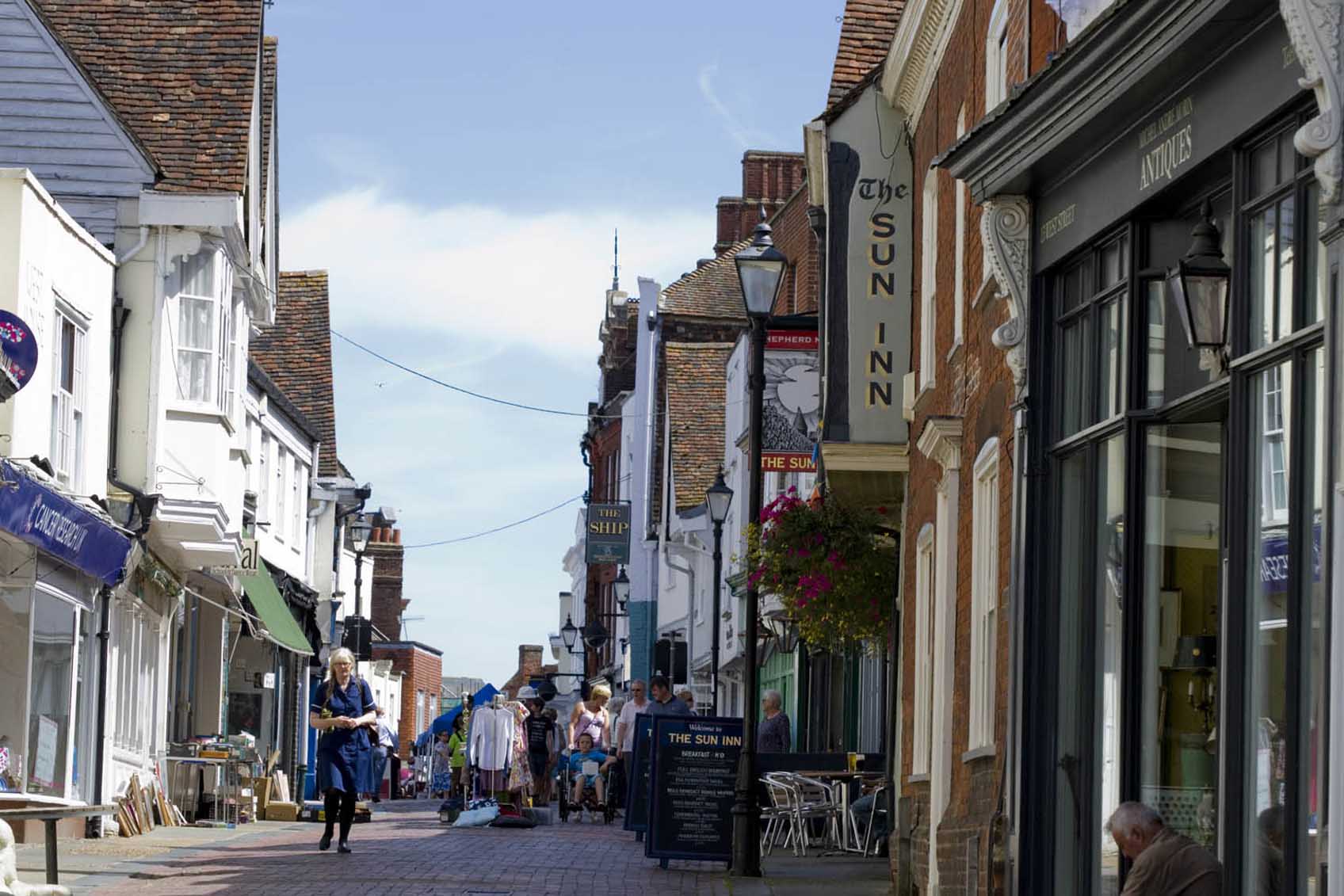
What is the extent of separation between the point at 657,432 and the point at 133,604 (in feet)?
113

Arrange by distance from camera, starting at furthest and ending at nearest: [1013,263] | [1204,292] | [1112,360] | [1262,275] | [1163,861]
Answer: [1013,263] → [1112,360] → [1163,861] → [1204,292] → [1262,275]

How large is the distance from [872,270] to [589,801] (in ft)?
40.6

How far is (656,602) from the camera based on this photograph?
186 ft

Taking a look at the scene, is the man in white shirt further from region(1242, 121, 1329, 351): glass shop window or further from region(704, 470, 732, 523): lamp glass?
region(1242, 121, 1329, 351): glass shop window

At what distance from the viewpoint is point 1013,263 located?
37.6 feet

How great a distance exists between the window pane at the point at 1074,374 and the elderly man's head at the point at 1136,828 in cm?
230

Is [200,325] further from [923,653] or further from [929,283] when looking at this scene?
[923,653]

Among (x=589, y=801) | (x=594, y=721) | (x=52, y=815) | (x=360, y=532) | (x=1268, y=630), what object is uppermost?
(x=360, y=532)

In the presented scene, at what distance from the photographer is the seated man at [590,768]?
28422 mm

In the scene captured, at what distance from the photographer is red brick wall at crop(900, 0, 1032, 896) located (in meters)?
12.3

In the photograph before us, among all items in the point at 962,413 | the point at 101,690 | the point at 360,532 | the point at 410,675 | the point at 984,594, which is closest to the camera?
the point at 984,594

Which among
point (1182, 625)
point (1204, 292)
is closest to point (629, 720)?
point (1182, 625)

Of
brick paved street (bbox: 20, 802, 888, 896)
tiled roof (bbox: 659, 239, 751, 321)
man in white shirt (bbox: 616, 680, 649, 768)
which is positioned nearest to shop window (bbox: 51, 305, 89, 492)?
brick paved street (bbox: 20, 802, 888, 896)

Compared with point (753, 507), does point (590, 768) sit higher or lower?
lower
